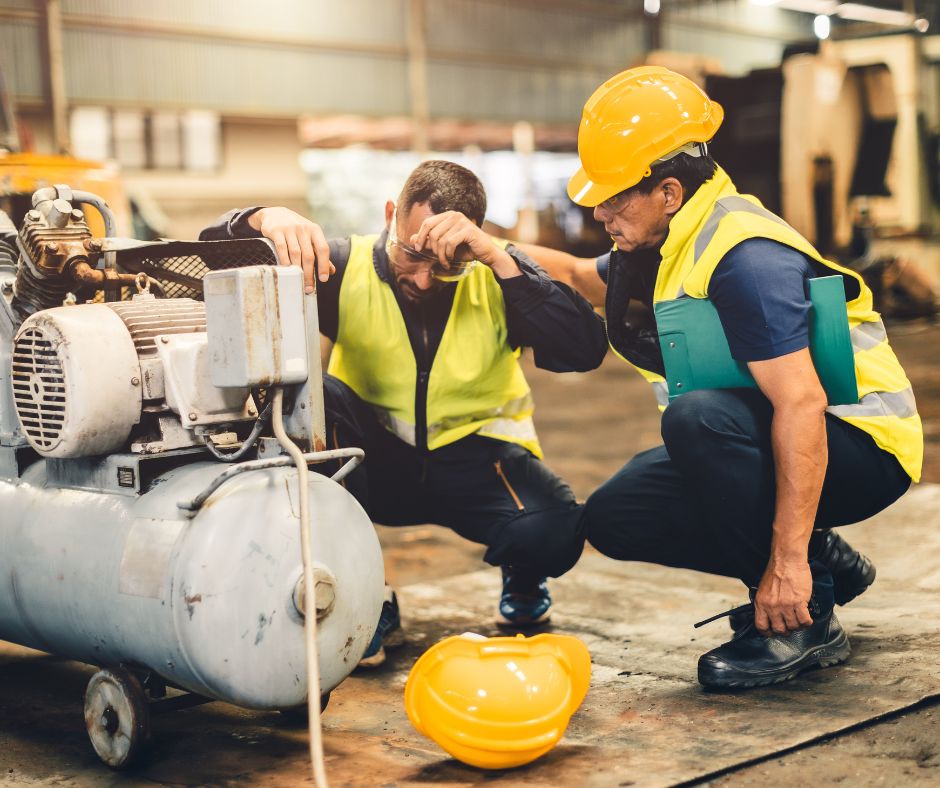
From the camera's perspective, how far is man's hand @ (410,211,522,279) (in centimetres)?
240

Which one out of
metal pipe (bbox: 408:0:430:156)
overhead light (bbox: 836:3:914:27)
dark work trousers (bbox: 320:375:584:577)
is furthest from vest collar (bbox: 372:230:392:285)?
overhead light (bbox: 836:3:914:27)

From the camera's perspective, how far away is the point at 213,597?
184 cm

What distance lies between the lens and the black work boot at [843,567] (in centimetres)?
258

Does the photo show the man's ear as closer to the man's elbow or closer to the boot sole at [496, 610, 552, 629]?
the man's elbow

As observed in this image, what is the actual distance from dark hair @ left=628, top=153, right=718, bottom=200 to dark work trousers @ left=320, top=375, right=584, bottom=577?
2.43 feet

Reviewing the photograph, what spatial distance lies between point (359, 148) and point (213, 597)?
49.9ft

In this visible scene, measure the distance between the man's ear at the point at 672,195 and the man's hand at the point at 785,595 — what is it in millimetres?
740

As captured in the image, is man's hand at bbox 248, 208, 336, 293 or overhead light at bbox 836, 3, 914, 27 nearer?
man's hand at bbox 248, 208, 336, 293

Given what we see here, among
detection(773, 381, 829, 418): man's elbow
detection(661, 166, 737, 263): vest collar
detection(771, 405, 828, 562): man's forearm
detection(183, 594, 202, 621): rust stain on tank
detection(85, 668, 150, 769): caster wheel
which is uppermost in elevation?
detection(661, 166, 737, 263): vest collar

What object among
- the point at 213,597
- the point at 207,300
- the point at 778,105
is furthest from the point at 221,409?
the point at 778,105

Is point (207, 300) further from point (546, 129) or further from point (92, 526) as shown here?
point (546, 129)

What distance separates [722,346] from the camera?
229 cm

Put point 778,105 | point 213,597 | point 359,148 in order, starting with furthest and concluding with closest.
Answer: point 359,148 → point 778,105 → point 213,597

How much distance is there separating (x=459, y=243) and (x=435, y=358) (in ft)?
1.05
